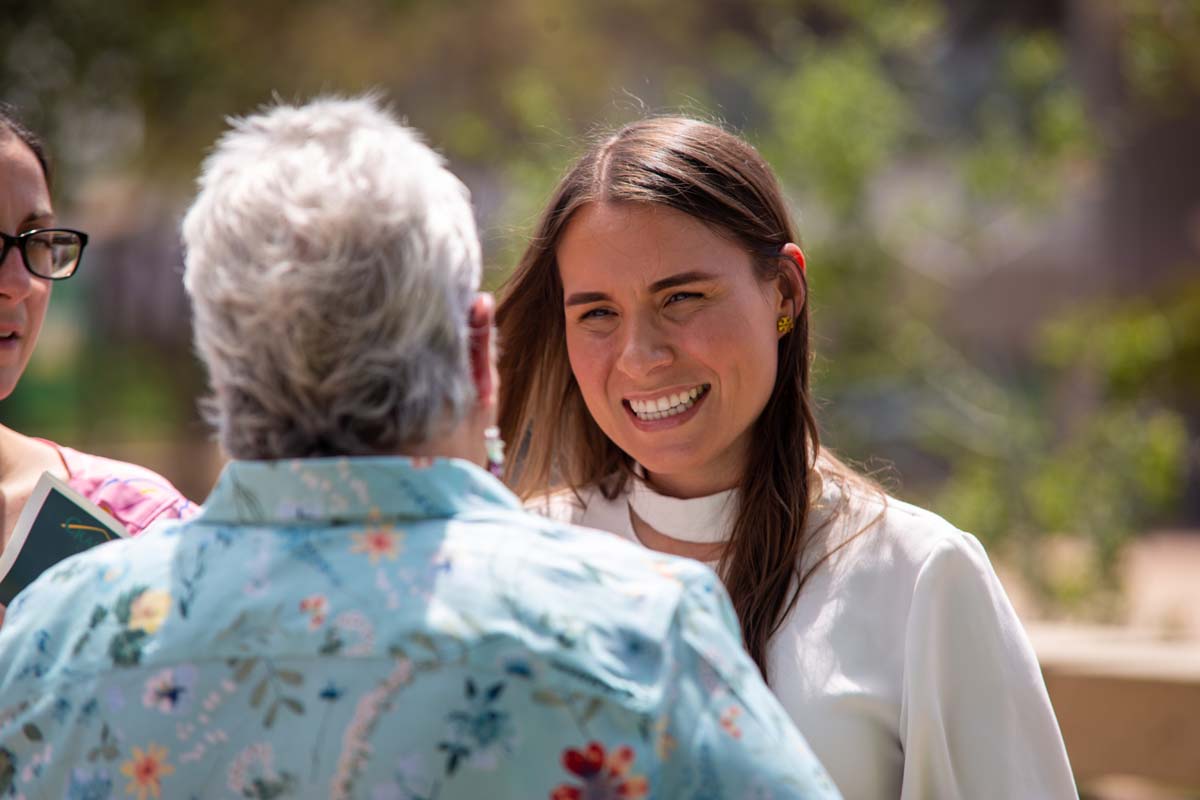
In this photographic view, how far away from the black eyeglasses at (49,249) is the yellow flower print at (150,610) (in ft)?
3.30

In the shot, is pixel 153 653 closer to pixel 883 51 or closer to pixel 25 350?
pixel 25 350

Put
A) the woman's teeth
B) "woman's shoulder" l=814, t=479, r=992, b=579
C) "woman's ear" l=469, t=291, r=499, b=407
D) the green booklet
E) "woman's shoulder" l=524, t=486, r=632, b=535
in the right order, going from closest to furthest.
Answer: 1. "woman's ear" l=469, t=291, r=499, b=407
2. the green booklet
3. "woman's shoulder" l=814, t=479, r=992, b=579
4. the woman's teeth
5. "woman's shoulder" l=524, t=486, r=632, b=535

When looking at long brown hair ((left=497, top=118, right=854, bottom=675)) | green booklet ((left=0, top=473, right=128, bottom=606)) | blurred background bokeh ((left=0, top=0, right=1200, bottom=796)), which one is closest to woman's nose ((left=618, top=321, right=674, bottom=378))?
long brown hair ((left=497, top=118, right=854, bottom=675))

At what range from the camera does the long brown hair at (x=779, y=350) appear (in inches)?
90.6

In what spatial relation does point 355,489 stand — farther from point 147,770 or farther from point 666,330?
point 666,330

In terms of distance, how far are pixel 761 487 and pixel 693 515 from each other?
0.48 feet

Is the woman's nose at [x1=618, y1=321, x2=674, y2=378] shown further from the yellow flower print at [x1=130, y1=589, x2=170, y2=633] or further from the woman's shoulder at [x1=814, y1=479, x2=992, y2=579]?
the yellow flower print at [x1=130, y1=589, x2=170, y2=633]

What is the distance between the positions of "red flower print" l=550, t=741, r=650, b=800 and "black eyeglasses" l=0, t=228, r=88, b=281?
4.39 ft

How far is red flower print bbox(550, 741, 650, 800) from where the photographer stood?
1.26m

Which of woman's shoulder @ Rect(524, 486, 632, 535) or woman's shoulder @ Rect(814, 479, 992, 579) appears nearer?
woman's shoulder @ Rect(814, 479, 992, 579)

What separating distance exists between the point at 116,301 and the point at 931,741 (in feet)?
61.9

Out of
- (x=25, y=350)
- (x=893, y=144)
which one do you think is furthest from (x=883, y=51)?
(x=25, y=350)

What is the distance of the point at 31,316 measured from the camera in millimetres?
2270

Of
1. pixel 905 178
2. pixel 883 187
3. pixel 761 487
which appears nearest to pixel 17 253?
pixel 761 487
